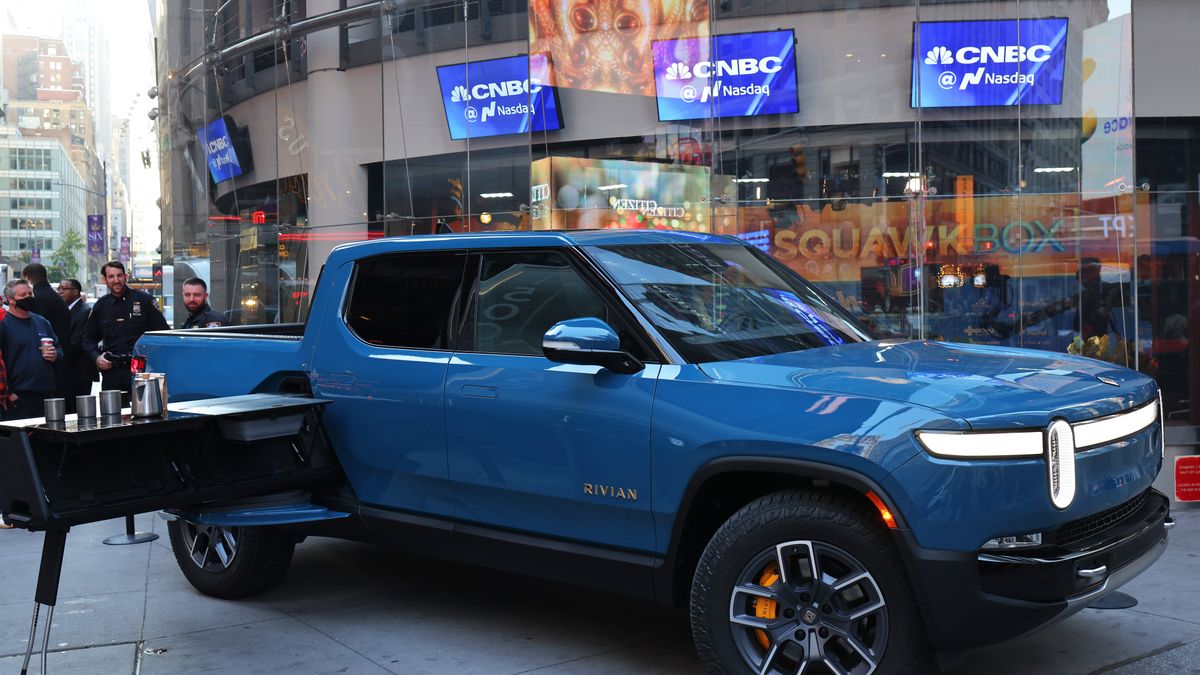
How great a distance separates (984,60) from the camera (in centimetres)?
1348

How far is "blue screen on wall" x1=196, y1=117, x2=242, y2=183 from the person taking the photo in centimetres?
2275

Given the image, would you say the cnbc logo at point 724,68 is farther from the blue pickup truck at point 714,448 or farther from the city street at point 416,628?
the blue pickup truck at point 714,448

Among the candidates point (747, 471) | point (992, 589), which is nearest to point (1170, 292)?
→ point (747, 471)

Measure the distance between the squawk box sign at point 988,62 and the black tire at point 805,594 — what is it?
10120 millimetres

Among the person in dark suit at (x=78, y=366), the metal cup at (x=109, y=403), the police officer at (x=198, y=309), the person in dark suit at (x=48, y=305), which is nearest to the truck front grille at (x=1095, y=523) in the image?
the metal cup at (x=109, y=403)

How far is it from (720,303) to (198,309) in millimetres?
6188

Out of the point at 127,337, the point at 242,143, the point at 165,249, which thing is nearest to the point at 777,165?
the point at 127,337

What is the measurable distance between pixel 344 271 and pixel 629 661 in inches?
98.2

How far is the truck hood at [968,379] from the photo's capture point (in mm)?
3752

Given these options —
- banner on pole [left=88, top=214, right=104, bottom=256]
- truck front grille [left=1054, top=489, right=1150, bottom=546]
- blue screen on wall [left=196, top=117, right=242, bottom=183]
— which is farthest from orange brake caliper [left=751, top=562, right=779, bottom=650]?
banner on pole [left=88, top=214, right=104, bottom=256]

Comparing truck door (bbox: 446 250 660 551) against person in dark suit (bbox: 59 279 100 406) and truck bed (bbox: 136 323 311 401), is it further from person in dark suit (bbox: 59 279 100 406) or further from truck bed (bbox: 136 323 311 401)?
person in dark suit (bbox: 59 279 100 406)

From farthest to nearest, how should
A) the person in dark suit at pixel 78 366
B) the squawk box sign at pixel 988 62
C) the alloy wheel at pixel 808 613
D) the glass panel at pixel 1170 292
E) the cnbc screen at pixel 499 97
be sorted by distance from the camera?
the cnbc screen at pixel 499 97 → the squawk box sign at pixel 988 62 → the glass panel at pixel 1170 292 → the person in dark suit at pixel 78 366 → the alloy wheel at pixel 808 613

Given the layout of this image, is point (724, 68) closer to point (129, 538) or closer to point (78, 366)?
point (78, 366)

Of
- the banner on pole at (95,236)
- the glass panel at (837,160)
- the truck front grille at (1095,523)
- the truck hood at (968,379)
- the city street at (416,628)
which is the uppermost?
the banner on pole at (95,236)
